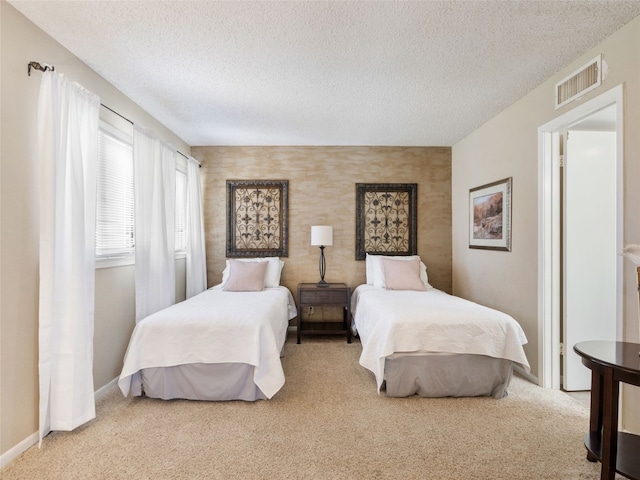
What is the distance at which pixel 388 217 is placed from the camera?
482 centimetres

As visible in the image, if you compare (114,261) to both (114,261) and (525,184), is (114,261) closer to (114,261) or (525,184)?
(114,261)

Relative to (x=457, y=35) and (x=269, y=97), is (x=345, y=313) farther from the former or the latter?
(x=457, y=35)

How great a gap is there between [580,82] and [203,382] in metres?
3.62

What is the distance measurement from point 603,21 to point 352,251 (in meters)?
3.36

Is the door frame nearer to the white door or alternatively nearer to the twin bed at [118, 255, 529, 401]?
the white door

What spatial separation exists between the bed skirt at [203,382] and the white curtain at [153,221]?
69 centimetres

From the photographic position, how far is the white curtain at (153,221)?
313 centimetres

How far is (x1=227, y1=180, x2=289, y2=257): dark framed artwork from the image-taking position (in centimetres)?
477

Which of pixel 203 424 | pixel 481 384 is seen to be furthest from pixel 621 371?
pixel 203 424

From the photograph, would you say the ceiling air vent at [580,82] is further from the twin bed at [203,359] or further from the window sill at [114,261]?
the window sill at [114,261]

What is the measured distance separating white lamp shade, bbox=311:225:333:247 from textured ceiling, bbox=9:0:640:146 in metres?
1.38

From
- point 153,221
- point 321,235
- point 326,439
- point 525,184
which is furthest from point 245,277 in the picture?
point 525,184

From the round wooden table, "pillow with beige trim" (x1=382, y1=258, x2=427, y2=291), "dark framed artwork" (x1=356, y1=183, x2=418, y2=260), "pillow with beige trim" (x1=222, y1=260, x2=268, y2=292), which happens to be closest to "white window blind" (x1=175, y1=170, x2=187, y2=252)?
"pillow with beige trim" (x1=222, y1=260, x2=268, y2=292)

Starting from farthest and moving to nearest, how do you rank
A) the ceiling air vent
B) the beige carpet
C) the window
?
the window → the ceiling air vent → the beige carpet
